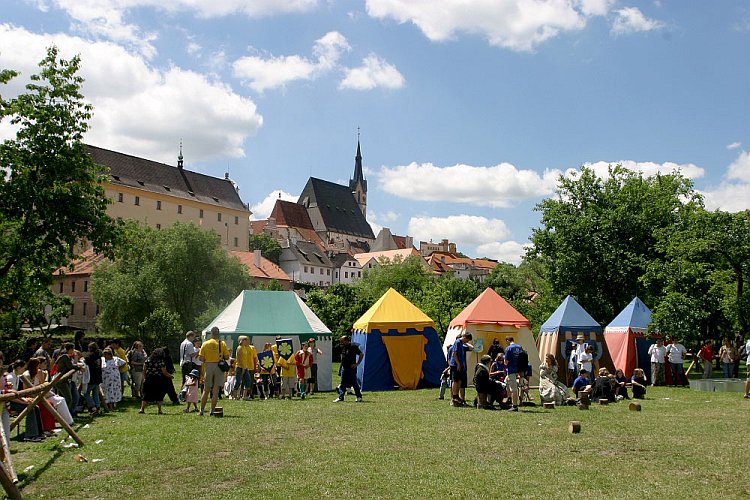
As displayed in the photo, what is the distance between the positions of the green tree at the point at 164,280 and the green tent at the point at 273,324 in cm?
2438

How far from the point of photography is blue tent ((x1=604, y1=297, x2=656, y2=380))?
24.4 meters

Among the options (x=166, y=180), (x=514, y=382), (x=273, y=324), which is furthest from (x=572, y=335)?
(x=166, y=180)

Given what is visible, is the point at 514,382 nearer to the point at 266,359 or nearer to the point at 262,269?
the point at 266,359

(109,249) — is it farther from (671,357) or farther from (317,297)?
(317,297)

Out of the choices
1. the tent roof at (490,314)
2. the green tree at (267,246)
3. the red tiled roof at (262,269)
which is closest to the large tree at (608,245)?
the tent roof at (490,314)

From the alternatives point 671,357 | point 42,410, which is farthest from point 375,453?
point 671,357

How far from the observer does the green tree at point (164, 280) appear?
44.2 metres

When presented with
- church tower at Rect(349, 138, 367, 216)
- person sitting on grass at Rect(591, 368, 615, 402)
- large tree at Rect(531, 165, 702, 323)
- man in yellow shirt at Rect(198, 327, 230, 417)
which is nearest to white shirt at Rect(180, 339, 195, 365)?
man in yellow shirt at Rect(198, 327, 230, 417)

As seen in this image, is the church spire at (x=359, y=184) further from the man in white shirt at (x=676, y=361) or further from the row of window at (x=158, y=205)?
A: the man in white shirt at (x=676, y=361)

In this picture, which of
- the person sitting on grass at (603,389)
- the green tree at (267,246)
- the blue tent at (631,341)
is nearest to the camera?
the person sitting on grass at (603,389)

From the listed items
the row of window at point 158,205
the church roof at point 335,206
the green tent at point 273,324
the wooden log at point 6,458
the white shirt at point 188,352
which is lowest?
the wooden log at point 6,458

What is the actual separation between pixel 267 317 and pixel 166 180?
71888 millimetres

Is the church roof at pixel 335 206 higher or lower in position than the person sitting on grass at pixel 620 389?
higher

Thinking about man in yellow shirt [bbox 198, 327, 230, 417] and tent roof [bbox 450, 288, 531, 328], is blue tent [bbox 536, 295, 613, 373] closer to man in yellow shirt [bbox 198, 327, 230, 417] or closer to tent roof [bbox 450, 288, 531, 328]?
tent roof [bbox 450, 288, 531, 328]
